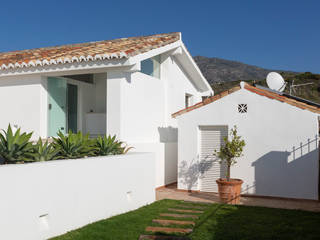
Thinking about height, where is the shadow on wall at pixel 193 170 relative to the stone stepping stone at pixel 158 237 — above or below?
above

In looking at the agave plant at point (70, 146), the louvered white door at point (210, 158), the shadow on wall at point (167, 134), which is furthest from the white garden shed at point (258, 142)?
the agave plant at point (70, 146)

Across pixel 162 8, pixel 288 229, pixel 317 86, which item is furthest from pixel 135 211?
pixel 317 86

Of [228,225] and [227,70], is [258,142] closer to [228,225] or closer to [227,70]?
[228,225]

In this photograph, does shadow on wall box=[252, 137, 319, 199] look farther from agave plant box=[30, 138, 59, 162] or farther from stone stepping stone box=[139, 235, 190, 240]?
agave plant box=[30, 138, 59, 162]

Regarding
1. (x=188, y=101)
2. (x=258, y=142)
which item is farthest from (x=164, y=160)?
(x=188, y=101)

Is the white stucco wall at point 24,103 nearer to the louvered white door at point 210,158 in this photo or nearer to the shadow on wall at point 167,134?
the shadow on wall at point 167,134

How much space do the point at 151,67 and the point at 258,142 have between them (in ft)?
17.8

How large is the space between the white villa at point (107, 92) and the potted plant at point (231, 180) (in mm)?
3073

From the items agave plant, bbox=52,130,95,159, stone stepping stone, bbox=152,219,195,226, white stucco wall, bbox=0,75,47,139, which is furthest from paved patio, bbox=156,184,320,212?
white stucco wall, bbox=0,75,47,139

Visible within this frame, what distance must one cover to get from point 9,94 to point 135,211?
6966 millimetres

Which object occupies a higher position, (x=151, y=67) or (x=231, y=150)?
(x=151, y=67)

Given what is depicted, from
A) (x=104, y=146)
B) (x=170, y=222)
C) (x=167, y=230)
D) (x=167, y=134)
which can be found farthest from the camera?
(x=167, y=134)

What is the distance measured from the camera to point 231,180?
1177 centimetres

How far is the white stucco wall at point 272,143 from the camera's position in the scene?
11617mm
